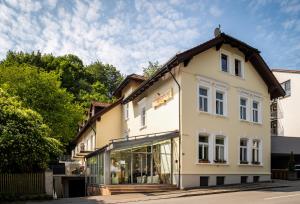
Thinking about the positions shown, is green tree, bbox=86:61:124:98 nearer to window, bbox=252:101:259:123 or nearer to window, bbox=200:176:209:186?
window, bbox=252:101:259:123

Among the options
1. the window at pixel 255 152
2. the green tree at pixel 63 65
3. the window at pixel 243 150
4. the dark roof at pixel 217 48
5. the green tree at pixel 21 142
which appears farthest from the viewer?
the green tree at pixel 63 65

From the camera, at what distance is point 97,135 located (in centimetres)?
3762

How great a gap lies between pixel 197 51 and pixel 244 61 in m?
6.16

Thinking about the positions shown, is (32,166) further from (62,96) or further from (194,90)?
(62,96)

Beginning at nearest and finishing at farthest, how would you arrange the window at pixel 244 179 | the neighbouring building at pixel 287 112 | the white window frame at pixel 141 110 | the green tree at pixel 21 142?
the green tree at pixel 21 142 → the window at pixel 244 179 → the white window frame at pixel 141 110 → the neighbouring building at pixel 287 112

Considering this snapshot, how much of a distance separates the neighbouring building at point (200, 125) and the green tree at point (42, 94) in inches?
285

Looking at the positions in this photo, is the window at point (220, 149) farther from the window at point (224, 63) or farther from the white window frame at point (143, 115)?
the white window frame at point (143, 115)

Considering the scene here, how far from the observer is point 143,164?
27156 millimetres

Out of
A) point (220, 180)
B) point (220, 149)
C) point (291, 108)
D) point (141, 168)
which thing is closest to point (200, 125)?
point (220, 149)

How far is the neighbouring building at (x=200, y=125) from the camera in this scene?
25.3m

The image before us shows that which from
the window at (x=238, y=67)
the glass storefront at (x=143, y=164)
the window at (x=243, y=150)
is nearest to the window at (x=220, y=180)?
the window at (x=243, y=150)

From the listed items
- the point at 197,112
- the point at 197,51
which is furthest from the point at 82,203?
the point at 197,51

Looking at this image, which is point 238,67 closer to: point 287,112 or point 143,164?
point 143,164

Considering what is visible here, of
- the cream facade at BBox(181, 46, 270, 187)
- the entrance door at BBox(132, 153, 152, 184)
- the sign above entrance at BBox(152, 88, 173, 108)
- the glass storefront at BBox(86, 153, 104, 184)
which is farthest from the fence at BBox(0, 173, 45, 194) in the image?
the sign above entrance at BBox(152, 88, 173, 108)
